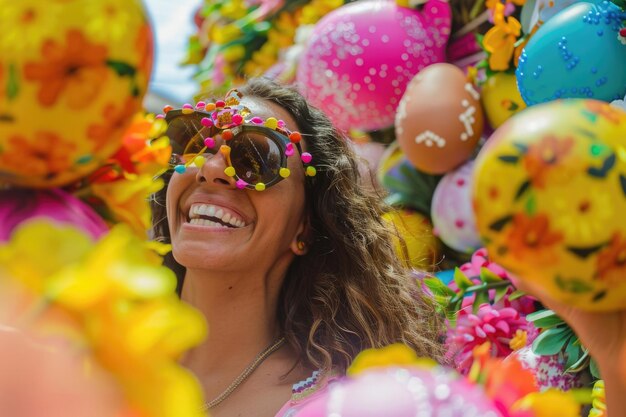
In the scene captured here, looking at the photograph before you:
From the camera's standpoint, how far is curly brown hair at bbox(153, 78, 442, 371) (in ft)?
5.38

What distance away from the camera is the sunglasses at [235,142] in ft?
5.32

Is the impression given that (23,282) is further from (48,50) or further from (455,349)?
(455,349)

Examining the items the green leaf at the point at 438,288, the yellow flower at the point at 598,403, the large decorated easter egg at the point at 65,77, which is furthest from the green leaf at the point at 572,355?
the large decorated easter egg at the point at 65,77

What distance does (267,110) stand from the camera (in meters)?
1.77

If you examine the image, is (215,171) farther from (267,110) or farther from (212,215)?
(267,110)

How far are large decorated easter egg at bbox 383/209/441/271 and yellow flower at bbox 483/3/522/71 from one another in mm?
452

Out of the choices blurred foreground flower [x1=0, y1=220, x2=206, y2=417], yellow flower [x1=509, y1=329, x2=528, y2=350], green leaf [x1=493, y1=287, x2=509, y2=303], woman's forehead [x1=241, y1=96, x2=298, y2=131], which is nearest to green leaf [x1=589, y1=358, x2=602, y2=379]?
yellow flower [x1=509, y1=329, x2=528, y2=350]

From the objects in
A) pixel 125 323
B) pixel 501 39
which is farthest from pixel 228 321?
pixel 125 323

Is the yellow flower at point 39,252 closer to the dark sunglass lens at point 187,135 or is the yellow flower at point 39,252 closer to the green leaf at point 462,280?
the dark sunglass lens at point 187,135

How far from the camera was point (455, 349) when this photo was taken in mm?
1873

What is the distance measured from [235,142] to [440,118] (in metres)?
0.64

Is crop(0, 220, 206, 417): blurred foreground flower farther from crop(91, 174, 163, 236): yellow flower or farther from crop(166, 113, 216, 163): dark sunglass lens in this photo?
crop(166, 113, 216, 163): dark sunglass lens

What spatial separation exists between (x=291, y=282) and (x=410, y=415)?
1112mm

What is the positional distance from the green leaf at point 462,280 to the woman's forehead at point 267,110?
0.50m
